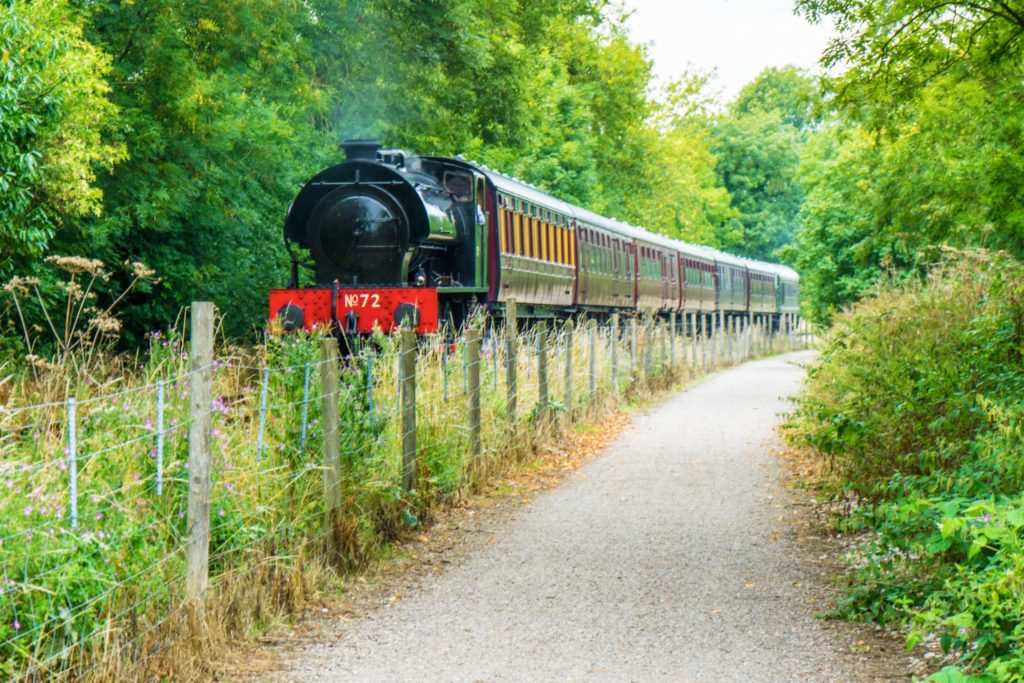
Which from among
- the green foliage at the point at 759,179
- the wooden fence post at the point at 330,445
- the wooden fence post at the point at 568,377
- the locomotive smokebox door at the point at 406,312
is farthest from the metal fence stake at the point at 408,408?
the green foliage at the point at 759,179

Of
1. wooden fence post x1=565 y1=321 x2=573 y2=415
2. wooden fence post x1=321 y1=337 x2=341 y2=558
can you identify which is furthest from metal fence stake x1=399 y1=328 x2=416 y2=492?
wooden fence post x1=565 y1=321 x2=573 y2=415

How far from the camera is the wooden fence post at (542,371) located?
1550 centimetres

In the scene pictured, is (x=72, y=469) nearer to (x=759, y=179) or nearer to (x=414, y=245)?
(x=414, y=245)

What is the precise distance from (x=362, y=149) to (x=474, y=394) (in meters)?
8.03

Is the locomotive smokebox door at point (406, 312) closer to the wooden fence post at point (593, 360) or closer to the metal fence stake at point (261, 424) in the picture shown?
the wooden fence post at point (593, 360)

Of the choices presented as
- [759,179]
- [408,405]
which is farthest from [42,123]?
[759,179]

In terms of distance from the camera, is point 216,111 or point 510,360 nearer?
point 510,360

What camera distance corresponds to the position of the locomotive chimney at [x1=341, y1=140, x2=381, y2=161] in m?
19.3

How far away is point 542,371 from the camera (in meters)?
15.6

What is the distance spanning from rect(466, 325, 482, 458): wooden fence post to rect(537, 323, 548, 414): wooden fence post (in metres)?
3.11

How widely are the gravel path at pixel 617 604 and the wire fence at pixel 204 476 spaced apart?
28.9 inches

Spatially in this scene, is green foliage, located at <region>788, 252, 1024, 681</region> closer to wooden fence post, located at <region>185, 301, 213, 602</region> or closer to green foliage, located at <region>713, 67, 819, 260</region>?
wooden fence post, located at <region>185, 301, 213, 602</region>

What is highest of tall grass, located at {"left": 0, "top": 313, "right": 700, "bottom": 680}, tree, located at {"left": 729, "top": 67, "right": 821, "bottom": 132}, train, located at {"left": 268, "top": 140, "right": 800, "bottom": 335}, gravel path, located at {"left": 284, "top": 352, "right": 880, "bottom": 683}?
tree, located at {"left": 729, "top": 67, "right": 821, "bottom": 132}

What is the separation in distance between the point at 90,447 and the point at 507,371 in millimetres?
7830
